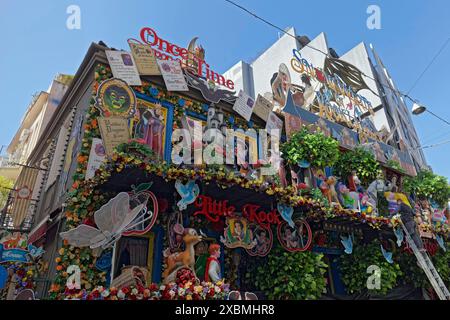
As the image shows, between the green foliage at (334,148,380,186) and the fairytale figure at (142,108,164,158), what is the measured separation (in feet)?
23.5

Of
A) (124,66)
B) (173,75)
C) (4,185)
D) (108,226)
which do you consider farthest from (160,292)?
(4,185)

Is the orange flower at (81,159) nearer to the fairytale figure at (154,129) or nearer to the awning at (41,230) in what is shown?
the fairytale figure at (154,129)

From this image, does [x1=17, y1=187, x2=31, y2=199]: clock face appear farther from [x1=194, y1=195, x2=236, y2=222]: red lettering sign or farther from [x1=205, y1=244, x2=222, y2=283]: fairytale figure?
[x1=205, y1=244, x2=222, y2=283]: fairytale figure

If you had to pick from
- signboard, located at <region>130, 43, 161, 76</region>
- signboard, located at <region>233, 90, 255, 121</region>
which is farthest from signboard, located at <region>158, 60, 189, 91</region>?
signboard, located at <region>233, 90, 255, 121</region>

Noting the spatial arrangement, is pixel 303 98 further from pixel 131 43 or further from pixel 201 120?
pixel 131 43

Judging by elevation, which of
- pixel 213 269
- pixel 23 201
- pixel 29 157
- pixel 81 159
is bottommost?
pixel 213 269

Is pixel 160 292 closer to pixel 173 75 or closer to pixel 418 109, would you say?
pixel 173 75

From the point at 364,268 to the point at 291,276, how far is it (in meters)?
3.23

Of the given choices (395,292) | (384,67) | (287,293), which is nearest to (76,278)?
(287,293)

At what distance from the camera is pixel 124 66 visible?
8.65 meters

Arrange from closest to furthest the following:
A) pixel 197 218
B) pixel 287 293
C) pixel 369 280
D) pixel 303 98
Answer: pixel 287 293, pixel 197 218, pixel 369 280, pixel 303 98

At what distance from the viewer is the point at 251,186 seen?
741cm

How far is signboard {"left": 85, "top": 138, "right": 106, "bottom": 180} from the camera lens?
7.33 metres
